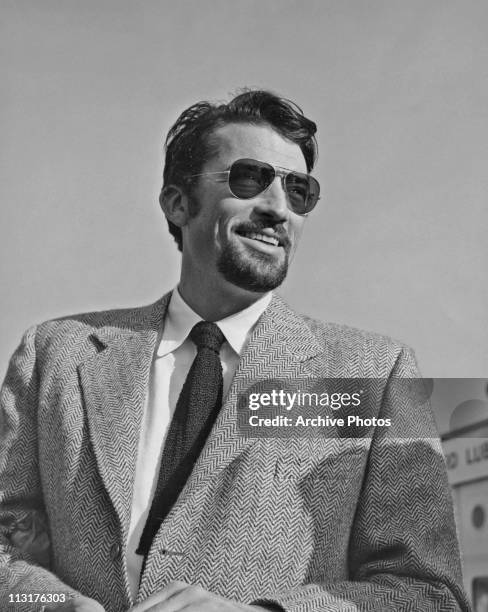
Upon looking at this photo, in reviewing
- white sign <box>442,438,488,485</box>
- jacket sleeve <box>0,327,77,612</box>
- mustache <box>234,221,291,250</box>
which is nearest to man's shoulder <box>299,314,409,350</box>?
mustache <box>234,221,291,250</box>

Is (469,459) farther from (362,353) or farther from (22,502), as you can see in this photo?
(22,502)

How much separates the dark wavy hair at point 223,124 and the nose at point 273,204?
9.8 inches

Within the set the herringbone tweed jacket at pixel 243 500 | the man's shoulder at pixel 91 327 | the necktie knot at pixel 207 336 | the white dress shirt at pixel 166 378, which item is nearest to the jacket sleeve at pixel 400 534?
the herringbone tweed jacket at pixel 243 500

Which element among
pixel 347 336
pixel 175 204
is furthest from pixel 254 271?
pixel 175 204

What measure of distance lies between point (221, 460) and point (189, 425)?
0.16 meters

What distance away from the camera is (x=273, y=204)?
285 centimetres

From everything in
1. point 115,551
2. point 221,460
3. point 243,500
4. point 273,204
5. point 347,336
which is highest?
point 273,204

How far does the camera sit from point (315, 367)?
2.70 m

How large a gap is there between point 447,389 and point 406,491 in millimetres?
588

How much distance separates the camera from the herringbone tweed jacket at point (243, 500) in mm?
2336

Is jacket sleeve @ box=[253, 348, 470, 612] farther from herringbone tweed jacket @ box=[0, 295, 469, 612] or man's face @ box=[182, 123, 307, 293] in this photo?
man's face @ box=[182, 123, 307, 293]

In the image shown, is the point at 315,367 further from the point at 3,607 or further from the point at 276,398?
the point at 3,607

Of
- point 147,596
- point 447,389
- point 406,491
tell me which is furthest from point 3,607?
point 447,389

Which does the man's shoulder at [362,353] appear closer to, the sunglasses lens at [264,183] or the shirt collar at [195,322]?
the shirt collar at [195,322]
